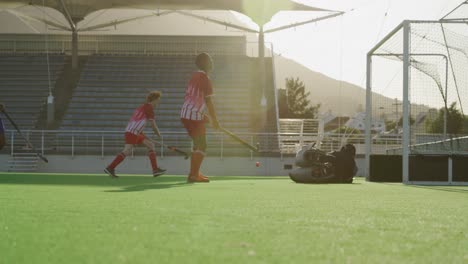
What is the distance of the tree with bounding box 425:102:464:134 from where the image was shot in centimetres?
1295

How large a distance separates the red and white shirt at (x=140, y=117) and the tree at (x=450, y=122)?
5.71 m

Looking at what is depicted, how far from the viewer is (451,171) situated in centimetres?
1195

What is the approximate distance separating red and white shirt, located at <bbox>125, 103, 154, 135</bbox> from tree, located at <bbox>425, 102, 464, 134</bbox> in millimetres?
5710

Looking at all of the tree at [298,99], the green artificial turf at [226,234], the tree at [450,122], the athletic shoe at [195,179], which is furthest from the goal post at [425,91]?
the tree at [298,99]

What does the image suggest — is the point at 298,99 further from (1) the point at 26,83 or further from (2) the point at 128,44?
(1) the point at 26,83

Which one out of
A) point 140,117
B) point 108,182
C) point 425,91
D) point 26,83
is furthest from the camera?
point 26,83

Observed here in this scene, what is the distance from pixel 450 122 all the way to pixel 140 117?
19.7 feet

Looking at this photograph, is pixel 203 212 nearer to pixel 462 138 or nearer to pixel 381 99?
pixel 462 138

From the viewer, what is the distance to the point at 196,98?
9.03 metres

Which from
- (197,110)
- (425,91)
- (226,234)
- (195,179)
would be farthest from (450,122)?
(226,234)

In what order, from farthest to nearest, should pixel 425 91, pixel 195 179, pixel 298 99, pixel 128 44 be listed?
pixel 298 99
pixel 128 44
pixel 425 91
pixel 195 179

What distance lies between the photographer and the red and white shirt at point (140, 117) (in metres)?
10.5

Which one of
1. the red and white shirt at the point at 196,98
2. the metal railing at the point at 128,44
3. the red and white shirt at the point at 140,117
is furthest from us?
the metal railing at the point at 128,44

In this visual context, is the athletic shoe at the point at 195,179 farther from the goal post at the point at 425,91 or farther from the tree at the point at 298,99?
the tree at the point at 298,99
